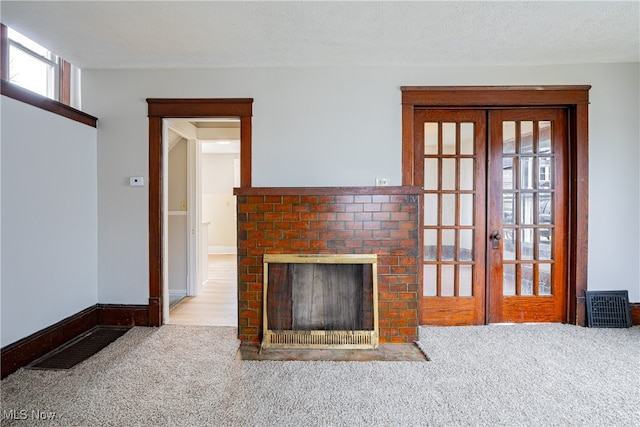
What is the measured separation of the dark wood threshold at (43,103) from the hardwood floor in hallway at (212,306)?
1.99 meters

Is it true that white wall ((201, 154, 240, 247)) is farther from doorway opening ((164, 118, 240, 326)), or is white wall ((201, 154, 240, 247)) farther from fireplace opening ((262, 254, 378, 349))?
fireplace opening ((262, 254, 378, 349))

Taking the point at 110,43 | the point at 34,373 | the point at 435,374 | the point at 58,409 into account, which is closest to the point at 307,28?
the point at 110,43

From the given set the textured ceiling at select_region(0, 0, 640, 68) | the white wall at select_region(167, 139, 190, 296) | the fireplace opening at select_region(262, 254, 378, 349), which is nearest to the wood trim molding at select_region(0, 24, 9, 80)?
the textured ceiling at select_region(0, 0, 640, 68)

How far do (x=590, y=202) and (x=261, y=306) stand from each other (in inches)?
122

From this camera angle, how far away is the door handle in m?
3.00

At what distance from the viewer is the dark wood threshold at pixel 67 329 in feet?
7.07

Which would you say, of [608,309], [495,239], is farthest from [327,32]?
[608,309]

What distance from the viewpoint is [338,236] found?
266cm

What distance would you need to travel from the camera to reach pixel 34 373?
213cm

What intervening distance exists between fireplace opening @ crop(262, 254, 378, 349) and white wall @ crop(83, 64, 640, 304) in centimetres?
74

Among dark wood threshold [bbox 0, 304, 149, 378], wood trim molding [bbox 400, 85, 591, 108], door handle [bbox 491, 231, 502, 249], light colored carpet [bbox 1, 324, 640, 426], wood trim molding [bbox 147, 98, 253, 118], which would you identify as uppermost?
wood trim molding [bbox 400, 85, 591, 108]

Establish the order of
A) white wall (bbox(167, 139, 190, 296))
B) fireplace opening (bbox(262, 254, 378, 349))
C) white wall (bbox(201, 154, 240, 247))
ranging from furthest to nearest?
white wall (bbox(201, 154, 240, 247)), white wall (bbox(167, 139, 190, 296)), fireplace opening (bbox(262, 254, 378, 349))

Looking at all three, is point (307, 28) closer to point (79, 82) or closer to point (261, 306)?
point (261, 306)

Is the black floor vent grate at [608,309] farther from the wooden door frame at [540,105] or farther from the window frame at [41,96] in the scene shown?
the window frame at [41,96]
